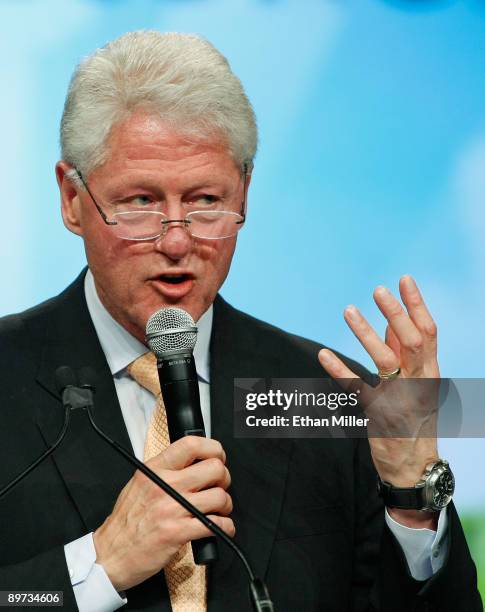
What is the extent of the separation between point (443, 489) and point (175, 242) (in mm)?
687

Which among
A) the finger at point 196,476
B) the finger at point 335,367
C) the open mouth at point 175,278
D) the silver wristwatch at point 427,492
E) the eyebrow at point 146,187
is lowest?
the silver wristwatch at point 427,492

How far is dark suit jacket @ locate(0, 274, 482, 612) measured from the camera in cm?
202

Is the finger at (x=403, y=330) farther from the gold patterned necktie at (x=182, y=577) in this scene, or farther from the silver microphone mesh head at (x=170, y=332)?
the gold patterned necktie at (x=182, y=577)

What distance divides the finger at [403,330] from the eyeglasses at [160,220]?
0.41m

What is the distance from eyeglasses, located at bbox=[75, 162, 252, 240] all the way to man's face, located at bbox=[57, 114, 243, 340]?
0.04ft

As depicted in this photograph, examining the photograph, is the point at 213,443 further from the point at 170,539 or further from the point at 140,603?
the point at 140,603

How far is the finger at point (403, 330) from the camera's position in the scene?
1.88 m

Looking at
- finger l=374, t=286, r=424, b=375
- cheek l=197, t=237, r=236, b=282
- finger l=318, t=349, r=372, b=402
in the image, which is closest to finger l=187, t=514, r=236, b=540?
finger l=318, t=349, r=372, b=402

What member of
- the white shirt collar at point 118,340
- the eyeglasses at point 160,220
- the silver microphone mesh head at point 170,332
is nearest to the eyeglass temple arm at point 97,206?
the eyeglasses at point 160,220

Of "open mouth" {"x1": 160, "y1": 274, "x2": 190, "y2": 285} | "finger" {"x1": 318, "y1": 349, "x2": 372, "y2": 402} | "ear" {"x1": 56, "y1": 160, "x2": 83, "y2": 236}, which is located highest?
"ear" {"x1": 56, "y1": 160, "x2": 83, "y2": 236}

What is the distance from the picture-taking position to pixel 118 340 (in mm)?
2240

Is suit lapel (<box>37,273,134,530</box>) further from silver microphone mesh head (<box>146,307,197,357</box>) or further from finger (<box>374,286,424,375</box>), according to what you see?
finger (<box>374,286,424,375</box>)

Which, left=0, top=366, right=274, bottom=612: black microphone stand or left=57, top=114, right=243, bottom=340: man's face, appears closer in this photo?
left=0, top=366, right=274, bottom=612: black microphone stand

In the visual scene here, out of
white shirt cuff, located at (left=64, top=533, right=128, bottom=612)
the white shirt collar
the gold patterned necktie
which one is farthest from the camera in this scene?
the white shirt collar
